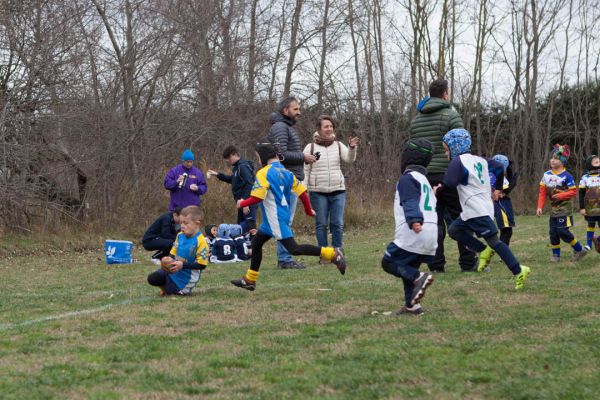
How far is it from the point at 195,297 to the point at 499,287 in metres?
2.98

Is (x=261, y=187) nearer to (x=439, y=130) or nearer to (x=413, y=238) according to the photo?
(x=413, y=238)

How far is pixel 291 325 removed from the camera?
21.0ft

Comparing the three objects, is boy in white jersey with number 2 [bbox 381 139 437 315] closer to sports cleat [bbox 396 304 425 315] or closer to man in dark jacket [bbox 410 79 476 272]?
sports cleat [bbox 396 304 425 315]

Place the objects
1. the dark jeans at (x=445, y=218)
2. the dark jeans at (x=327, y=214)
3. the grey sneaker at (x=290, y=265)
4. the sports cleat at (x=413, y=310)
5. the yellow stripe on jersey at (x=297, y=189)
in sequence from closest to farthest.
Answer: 1. the sports cleat at (x=413, y=310)
2. the yellow stripe on jersey at (x=297, y=189)
3. the dark jeans at (x=445, y=218)
4. the grey sneaker at (x=290, y=265)
5. the dark jeans at (x=327, y=214)

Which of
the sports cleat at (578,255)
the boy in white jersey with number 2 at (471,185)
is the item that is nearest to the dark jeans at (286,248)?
the boy in white jersey with number 2 at (471,185)

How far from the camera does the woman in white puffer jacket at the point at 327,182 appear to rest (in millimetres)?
11273

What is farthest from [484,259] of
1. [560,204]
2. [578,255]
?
[560,204]

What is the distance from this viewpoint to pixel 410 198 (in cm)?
676

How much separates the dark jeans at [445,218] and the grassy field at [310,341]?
0.24 m

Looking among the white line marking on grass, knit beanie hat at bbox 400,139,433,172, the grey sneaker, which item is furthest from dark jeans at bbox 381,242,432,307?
the grey sneaker

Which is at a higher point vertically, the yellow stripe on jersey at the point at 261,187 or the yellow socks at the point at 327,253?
the yellow stripe on jersey at the point at 261,187

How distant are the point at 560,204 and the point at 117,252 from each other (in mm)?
6836

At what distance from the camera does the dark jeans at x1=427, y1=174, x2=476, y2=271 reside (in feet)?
31.3

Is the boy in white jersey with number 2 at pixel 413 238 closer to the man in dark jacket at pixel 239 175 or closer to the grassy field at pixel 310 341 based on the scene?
the grassy field at pixel 310 341
